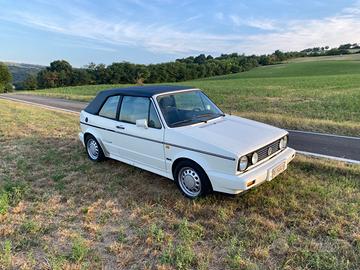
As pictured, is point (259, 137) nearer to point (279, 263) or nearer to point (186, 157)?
point (186, 157)

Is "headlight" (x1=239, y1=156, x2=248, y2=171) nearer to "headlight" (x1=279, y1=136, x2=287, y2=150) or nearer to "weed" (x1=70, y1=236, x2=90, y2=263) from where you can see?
"headlight" (x1=279, y1=136, x2=287, y2=150)

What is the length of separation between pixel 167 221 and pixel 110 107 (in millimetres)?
2692

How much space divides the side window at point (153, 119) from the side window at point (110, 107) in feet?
3.24

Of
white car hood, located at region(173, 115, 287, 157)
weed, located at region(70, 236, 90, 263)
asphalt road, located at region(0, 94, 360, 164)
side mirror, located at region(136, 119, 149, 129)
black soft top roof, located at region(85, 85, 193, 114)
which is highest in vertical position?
black soft top roof, located at region(85, 85, 193, 114)

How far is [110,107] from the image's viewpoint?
5625mm

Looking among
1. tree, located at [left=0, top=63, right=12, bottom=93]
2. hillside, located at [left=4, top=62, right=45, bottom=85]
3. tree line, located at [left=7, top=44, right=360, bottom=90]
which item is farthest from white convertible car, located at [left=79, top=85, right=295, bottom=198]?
hillside, located at [left=4, top=62, right=45, bottom=85]

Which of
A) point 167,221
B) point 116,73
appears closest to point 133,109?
point 167,221

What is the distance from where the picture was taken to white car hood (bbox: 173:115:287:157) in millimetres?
3964

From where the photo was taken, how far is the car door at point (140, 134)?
4.66 metres

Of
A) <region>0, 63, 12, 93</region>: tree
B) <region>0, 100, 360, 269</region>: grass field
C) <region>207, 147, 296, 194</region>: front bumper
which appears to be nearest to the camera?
<region>0, 100, 360, 269</region>: grass field

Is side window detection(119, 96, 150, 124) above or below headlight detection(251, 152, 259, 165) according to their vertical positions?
above

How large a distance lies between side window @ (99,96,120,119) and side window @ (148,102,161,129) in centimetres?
99

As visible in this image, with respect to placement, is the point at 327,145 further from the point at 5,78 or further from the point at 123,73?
the point at 5,78

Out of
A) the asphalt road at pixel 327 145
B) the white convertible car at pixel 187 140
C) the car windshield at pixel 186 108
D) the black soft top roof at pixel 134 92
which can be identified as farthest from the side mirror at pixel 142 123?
the asphalt road at pixel 327 145
